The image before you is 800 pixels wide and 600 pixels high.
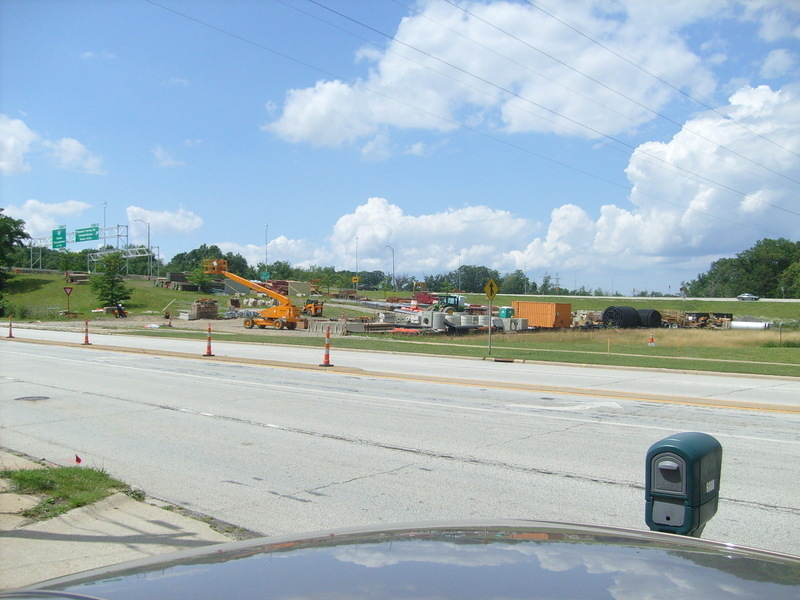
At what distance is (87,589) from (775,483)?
755 centimetres

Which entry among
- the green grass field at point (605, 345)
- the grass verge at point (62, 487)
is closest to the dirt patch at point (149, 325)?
the green grass field at point (605, 345)

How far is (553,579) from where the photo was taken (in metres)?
2.31

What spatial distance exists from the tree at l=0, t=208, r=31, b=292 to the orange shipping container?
66.4 metres

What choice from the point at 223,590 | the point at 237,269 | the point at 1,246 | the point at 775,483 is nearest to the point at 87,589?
the point at 223,590

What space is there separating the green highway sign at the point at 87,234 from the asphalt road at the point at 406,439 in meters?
88.5

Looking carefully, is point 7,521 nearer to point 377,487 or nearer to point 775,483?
point 377,487

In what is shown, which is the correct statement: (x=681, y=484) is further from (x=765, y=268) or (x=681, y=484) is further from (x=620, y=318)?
(x=765, y=268)

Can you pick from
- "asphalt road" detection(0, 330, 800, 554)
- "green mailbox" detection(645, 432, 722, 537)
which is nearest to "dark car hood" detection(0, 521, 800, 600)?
"green mailbox" detection(645, 432, 722, 537)

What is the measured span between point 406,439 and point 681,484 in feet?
22.5

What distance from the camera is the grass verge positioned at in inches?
262

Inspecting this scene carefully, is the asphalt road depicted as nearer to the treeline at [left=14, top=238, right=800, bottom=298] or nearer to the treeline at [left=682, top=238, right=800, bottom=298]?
the treeline at [left=14, top=238, right=800, bottom=298]

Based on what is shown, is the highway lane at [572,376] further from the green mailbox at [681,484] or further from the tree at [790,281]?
the tree at [790,281]

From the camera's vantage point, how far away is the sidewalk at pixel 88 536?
5277 millimetres

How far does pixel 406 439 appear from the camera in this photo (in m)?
10.1
